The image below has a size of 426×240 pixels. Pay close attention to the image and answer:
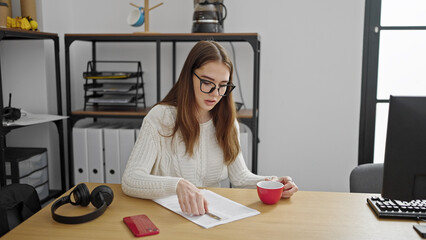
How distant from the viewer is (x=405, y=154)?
0.97m

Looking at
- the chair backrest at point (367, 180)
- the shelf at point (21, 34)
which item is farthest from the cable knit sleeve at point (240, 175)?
the shelf at point (21, 34)

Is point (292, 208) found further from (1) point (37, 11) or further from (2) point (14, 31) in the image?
(1) point (37, 11)

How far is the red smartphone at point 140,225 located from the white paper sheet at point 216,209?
11 centimetres

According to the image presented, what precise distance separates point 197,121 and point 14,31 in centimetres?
130

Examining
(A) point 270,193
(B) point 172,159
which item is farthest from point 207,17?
(A) point 270,193

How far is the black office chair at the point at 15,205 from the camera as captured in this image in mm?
1142

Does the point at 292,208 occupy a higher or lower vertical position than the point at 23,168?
higher

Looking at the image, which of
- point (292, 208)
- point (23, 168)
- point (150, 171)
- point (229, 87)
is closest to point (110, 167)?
point (23, 168)

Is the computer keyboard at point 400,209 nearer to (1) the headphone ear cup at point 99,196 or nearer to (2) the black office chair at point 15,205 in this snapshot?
(1) the headphone ear cup at point 99,196

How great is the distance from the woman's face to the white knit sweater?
14cm

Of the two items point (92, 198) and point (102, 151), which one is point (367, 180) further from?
point (102, 151)

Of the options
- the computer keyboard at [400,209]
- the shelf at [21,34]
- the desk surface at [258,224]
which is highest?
the shelf at [21,34]

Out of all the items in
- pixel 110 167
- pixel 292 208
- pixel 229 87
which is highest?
pixel 229 87

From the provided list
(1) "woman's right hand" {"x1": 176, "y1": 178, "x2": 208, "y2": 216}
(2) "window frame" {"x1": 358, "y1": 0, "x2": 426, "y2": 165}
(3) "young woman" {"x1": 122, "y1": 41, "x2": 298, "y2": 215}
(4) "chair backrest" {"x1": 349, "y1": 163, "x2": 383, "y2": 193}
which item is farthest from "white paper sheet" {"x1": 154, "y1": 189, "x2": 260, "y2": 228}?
(2) "window frame" {"x1": 358, "y1": 0, "x2": 426, "y2": 165}
